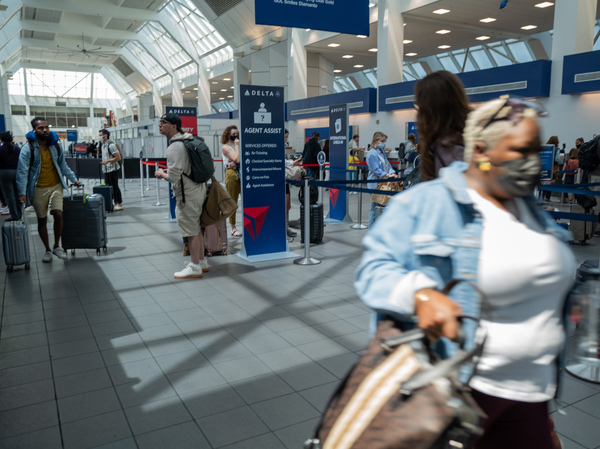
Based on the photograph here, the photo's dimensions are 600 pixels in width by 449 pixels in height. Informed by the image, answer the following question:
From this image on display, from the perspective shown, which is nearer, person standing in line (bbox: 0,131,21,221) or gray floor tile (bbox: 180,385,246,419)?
gray floor tile (bbox: 180,385,246,419)

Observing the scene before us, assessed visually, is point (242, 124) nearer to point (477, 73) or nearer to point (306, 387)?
point (306, 387)

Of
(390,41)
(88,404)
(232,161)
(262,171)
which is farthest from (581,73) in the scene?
(88,404)

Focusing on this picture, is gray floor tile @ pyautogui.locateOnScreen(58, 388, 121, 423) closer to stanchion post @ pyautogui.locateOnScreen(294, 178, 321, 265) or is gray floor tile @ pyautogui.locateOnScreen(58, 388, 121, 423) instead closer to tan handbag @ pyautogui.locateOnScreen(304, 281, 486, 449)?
tan handbag @ pyautogui.locateOnScreen(304, 281, 486, 449)

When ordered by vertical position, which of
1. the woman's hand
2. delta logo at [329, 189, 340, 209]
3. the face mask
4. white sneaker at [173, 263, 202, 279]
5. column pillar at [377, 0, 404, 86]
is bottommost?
white sneaker at [173, 263, 202, 279]

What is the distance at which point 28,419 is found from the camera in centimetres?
265

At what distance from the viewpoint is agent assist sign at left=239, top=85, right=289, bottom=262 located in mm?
6258

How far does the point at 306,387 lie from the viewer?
2.99 m

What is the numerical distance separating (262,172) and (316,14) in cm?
275

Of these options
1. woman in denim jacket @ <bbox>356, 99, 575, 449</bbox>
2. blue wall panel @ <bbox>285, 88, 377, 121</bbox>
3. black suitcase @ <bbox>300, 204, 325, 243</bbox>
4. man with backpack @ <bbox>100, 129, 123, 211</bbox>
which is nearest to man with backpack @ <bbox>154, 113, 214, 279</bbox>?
black suitcase @ <bbox>300, 204, 325, 243</bbox>

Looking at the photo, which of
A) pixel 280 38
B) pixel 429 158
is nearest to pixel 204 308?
pixel 429 158

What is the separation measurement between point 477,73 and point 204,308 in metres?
12.1

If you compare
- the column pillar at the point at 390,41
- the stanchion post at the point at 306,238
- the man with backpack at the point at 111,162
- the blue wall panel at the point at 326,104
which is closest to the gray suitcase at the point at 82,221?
the stanchion post at the point at 306,238

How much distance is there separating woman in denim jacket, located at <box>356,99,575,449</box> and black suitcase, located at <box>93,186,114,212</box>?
1053 centimetres

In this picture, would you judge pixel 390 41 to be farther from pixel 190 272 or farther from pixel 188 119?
pixel 190 272
